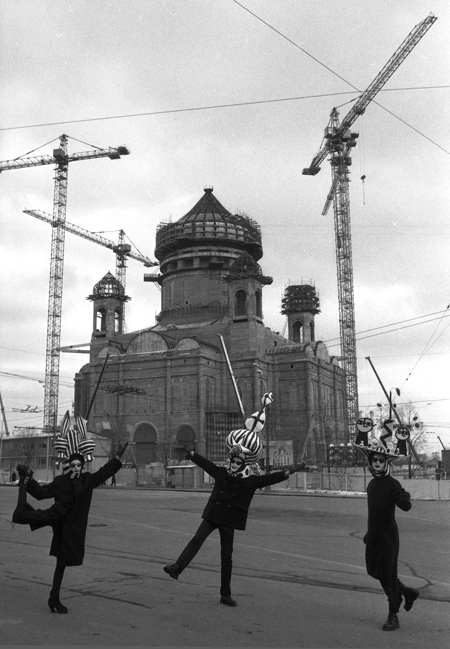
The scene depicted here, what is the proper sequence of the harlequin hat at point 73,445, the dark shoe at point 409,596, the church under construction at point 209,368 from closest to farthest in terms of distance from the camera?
the dark shoe at point 409,596
the harlequin hat at point 73,445
the church under construction at point 209,368

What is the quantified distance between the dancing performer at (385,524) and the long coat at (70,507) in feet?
9.05

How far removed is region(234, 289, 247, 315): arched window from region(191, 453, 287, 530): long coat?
7590 cm

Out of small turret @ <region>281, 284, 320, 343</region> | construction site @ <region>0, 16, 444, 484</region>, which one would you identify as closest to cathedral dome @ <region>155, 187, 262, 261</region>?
construction site @ <region>0, 16, 444, 484</region>

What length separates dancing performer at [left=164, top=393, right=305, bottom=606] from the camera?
8359 mm

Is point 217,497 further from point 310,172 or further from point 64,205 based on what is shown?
point 64,205

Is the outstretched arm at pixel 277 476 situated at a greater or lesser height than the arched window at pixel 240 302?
lesser

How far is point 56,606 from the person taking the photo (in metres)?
7.49

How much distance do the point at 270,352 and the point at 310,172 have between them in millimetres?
29678

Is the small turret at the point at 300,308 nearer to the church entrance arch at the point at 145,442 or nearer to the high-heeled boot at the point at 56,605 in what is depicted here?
the church entrance arch at the point at 145,442

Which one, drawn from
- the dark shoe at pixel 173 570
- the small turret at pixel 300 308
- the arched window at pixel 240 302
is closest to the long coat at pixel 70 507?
the dark shoe at pixel 173 570

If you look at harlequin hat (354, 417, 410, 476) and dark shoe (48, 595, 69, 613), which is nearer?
dark shoe (48, 595, 69, 613)

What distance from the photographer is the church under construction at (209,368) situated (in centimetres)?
8031

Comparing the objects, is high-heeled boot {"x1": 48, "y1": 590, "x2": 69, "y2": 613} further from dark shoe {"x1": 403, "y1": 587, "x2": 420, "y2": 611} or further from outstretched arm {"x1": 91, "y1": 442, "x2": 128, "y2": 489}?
dark shoe {"x1": 403, "y1": 587, "x2": 420, "y2": 611}

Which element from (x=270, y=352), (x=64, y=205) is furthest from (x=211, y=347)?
(x=64, y=205)
